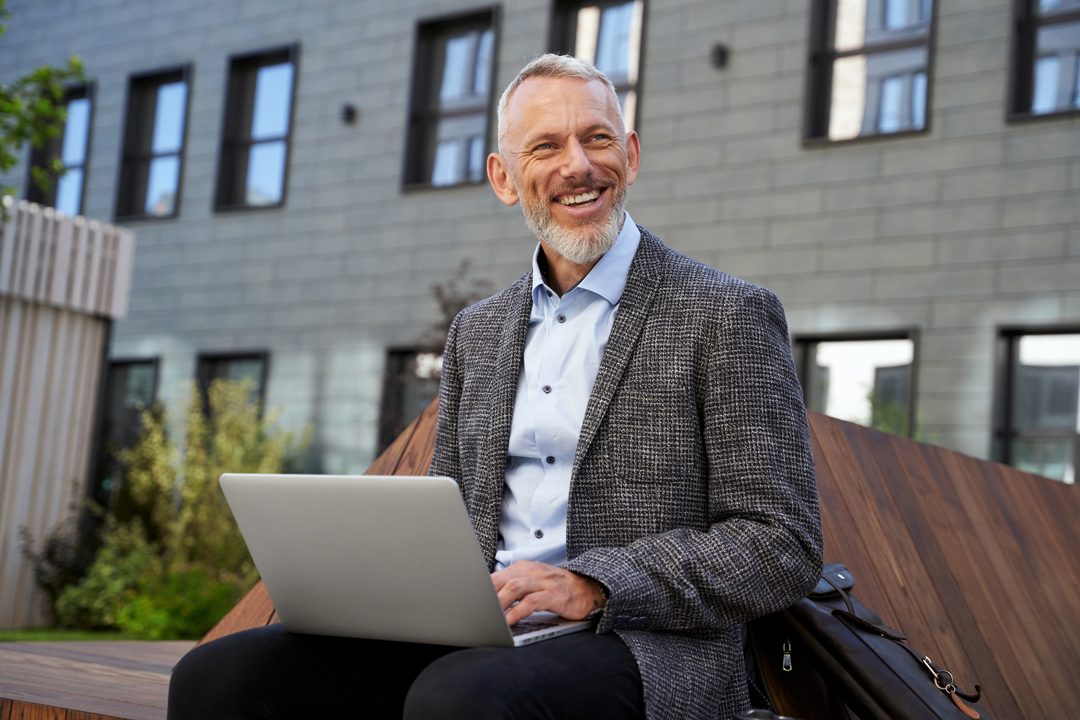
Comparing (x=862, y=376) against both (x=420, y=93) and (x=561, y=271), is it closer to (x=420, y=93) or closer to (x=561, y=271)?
(x=420, y=93)

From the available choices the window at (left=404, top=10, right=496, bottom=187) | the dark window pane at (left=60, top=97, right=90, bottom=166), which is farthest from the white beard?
the dark window pane at (left=60, top=97, right=90, bottom=166)

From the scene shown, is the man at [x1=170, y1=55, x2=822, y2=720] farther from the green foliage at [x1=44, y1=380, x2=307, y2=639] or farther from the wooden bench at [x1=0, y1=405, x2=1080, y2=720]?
the green foliage at [x1=44, y1=380, x2=307, y2=639]

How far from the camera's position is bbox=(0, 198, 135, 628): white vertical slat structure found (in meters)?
8.09

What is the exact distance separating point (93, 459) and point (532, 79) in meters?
7.50

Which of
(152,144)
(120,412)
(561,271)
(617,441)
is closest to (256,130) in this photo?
(152,144)

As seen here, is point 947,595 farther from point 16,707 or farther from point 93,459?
point 93,459

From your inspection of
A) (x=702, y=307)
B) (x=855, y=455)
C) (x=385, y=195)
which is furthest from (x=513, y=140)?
(x=385, y=195)

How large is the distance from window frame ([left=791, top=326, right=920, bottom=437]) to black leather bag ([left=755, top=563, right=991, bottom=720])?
5.50m

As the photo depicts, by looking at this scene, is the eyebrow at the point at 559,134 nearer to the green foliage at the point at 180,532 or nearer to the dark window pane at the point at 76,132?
the green foliage at the point at 180,532

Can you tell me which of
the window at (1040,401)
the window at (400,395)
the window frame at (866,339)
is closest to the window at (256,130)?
the window at (400,395)

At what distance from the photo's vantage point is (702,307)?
6.50 feet

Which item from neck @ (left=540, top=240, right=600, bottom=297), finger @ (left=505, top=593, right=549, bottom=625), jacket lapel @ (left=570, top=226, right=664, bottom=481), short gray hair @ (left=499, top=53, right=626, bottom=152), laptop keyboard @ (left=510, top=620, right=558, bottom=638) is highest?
short gray hair @ (left=499, top=53, right=626, bottom=152)

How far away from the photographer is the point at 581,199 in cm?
222

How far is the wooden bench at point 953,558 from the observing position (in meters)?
2.77
